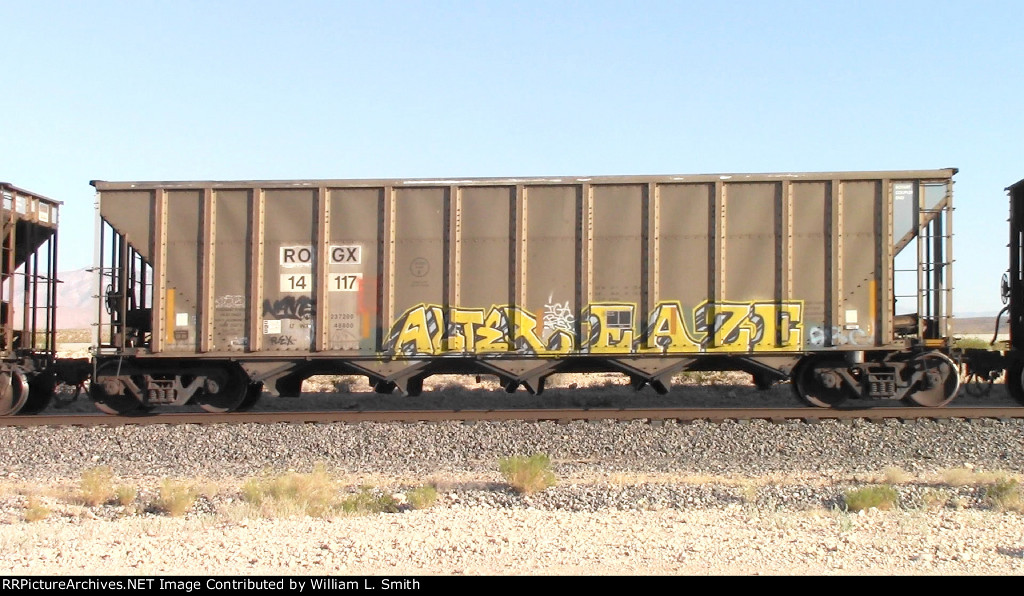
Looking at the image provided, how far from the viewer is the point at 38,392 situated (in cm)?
1317

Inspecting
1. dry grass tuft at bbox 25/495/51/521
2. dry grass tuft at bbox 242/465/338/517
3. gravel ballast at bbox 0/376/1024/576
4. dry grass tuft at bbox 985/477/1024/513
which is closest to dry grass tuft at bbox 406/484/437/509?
gravel ballast at bbox 0/376/1024/576

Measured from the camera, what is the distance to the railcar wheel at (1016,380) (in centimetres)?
1240

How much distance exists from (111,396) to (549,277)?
7145mm

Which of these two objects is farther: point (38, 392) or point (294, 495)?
point (38, 392)

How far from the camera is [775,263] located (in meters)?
11.8

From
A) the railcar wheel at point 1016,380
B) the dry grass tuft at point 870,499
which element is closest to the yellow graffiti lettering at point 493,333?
the dry grass tuft at point 870,499

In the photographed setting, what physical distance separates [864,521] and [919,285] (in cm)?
684

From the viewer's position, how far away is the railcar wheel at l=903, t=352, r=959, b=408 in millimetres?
11727

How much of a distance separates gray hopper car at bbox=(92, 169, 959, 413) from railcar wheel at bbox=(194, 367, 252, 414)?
7.8 inches

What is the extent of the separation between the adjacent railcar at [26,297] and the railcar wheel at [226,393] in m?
2.80

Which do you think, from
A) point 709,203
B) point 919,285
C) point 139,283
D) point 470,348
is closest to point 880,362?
point 919,285

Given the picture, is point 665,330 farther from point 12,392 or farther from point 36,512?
point 12,392

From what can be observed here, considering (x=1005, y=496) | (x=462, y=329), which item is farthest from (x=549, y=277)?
(x=1005, y=496)

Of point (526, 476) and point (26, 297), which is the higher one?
point (26, 297)
